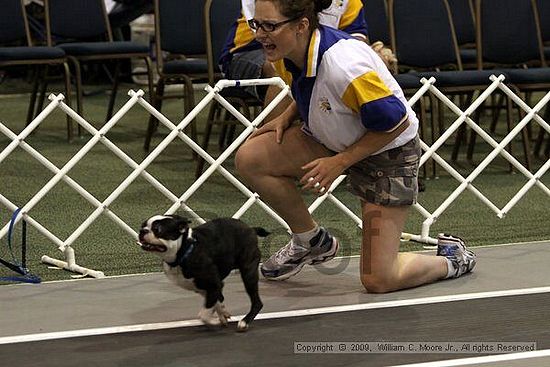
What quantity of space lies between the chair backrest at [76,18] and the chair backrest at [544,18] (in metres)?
2.17

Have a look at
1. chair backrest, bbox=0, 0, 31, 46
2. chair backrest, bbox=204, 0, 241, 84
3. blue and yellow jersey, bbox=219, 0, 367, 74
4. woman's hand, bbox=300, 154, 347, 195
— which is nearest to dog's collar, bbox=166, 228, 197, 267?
woman's hand, bbox=300, 154, 347, 195

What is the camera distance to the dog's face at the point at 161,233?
2.40 m

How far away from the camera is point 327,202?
420 cm

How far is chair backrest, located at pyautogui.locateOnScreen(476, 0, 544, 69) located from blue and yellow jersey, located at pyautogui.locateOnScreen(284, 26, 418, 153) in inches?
96.1

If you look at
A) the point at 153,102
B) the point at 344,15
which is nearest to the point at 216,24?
the point at 153,102

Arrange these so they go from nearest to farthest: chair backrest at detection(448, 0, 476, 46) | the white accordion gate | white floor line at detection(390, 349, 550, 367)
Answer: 1. white floor line at detection(390, 349, 550, 367)
2. the white accordion gate
3. chair backrest at detection(448, 0, 476, 46)

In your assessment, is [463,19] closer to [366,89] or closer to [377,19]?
[377,19]

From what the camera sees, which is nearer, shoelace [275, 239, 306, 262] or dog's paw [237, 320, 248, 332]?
dog's paw [237, 320, 248, 332]

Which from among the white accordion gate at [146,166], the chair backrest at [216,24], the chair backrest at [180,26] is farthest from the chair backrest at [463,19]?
the white accordion gate at [146,166]

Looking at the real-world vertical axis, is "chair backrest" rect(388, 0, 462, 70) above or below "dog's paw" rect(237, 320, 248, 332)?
above

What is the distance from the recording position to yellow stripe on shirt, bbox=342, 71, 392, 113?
8.65 feet

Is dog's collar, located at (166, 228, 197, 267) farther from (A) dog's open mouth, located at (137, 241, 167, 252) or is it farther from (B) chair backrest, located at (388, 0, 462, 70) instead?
(B) chair backrest, located at (388, 0, 462, 70)

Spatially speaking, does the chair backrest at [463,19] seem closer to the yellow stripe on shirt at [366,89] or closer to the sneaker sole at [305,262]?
the sneaker sole at [305,262]

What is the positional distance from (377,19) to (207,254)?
8.96 feet
